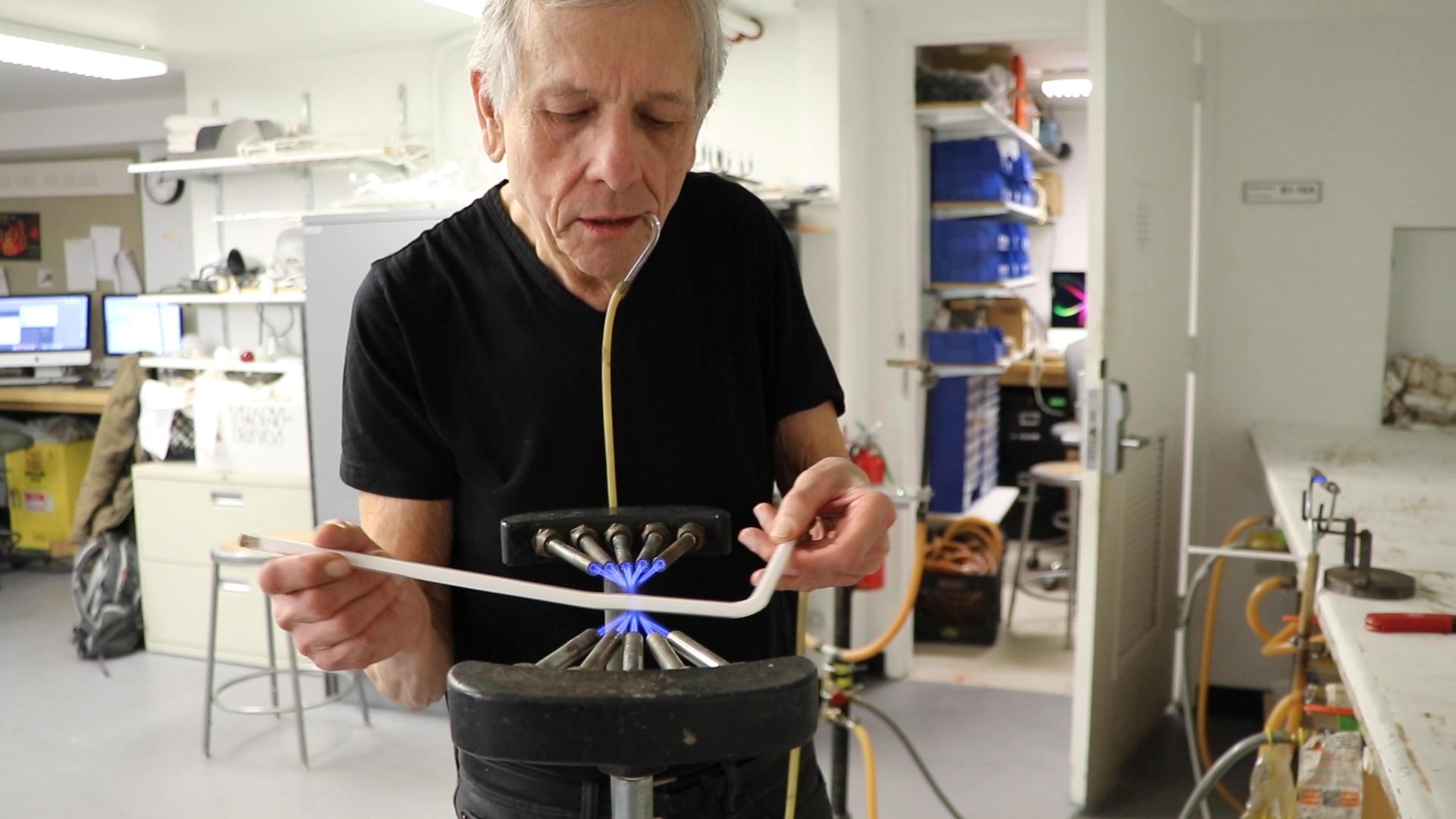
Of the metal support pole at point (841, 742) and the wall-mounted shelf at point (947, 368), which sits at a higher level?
the wall-mounted shelf at point (947, 368)

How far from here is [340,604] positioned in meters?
0.75

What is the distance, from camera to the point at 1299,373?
3.41 meters

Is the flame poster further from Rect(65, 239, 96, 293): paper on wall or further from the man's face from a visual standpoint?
the man's face

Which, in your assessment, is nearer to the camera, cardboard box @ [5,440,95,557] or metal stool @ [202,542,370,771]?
metal stool @ [202,542,370,771]

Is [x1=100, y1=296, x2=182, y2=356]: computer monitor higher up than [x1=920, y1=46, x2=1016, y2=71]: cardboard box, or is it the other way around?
[x1=920, y1=46, x2=1016, y2=71]: cardboard box

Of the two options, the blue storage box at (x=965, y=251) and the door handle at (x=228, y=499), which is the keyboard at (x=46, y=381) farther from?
the blue storage box at (x=965, y=251)

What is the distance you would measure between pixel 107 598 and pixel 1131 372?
3.67 m

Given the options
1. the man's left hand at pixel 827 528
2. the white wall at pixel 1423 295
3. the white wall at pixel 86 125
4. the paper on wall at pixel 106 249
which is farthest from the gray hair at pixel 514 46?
the paper on wall at pixel 106 249

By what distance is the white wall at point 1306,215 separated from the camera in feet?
10.7

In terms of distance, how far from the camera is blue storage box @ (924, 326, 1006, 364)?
13.7 ft

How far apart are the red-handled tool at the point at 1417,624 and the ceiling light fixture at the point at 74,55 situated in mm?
4444

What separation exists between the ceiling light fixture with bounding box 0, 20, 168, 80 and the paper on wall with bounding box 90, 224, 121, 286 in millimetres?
1762

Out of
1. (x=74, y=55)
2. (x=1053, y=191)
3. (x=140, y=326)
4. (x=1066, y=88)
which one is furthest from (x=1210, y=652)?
(x=140, y=326)

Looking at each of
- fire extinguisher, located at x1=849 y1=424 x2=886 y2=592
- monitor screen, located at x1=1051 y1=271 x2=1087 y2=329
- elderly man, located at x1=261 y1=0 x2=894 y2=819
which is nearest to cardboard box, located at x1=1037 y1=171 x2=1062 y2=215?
monitor screen, located at x1=1051 y1=271 x2=1087 y2=329
